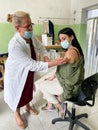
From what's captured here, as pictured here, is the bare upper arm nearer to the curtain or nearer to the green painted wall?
the curtain

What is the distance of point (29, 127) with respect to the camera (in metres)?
1.92

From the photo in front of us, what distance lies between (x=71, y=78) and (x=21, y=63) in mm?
583

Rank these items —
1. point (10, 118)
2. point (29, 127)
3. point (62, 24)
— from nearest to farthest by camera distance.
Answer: point (29, 127), point (10, 118), point (62, 24)

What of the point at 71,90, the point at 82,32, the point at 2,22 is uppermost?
the point at 2,22

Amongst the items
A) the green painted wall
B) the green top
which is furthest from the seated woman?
the green painted wall

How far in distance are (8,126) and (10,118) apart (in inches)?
6.9

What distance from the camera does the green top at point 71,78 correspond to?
1577 mm

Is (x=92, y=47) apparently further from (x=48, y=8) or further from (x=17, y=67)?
(x=17, y=67)

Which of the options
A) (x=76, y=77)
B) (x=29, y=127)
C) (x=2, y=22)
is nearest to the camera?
(x=76, y=77)

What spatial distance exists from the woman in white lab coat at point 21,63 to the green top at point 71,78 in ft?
0.40

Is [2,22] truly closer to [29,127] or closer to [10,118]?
[10,118]

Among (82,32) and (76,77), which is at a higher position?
(82,32)

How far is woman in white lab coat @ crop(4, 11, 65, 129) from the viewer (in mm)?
1575

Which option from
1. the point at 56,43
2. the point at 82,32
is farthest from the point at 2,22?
the point at 82,32
